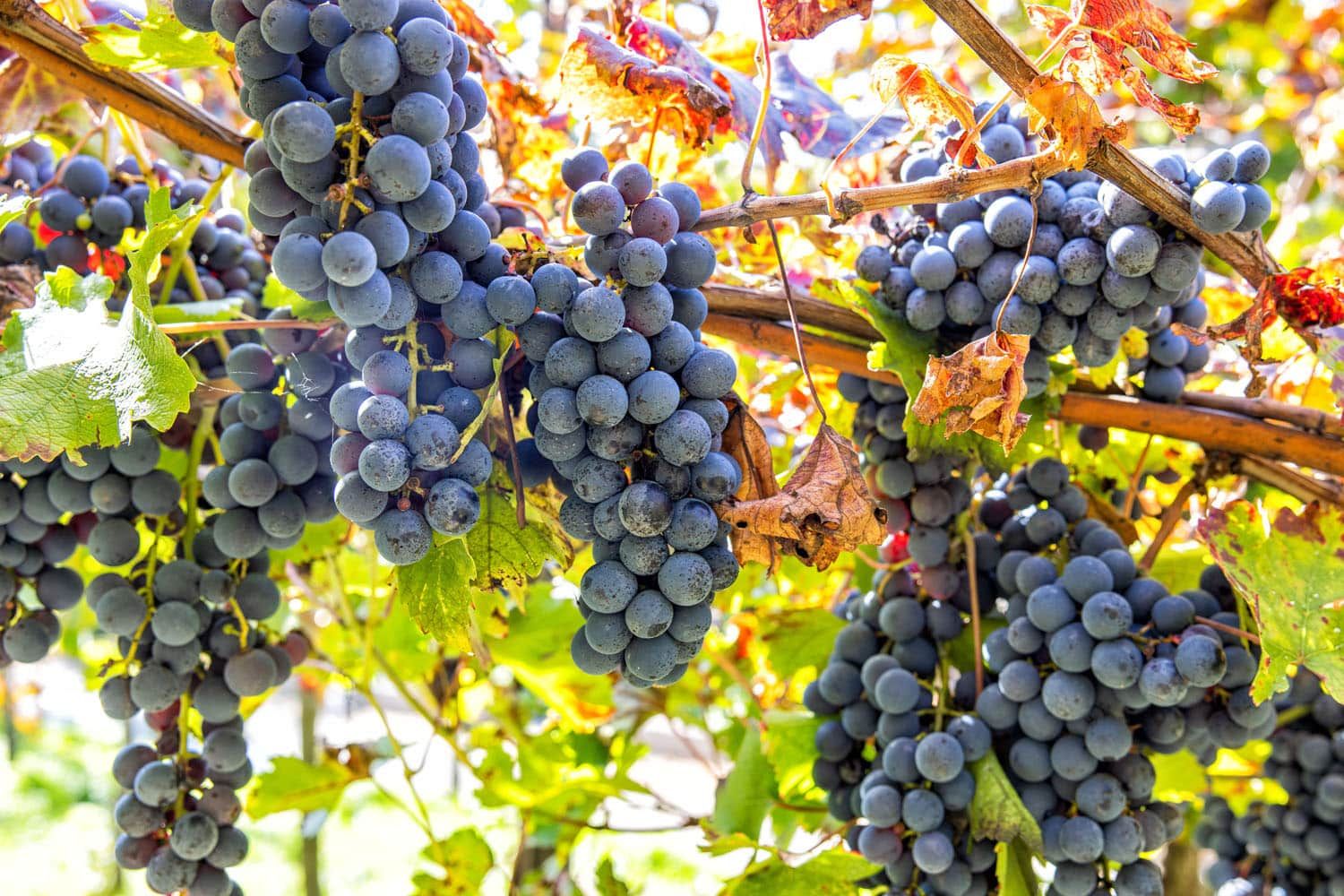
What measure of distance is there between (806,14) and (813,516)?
482 millimetres

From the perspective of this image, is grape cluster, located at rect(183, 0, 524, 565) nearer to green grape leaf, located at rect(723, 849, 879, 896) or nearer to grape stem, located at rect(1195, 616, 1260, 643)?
green grape leaf, located at rect(723, 849, 879, 896)

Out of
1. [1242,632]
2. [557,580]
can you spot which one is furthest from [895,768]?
[557,580]

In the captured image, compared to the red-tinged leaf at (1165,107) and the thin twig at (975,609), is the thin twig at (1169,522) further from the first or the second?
the red-tinged leaf at (1165,107)

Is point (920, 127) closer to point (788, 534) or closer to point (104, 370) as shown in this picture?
point (788, 534)

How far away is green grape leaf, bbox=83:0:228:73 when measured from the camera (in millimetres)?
1054

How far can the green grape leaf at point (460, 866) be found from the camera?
164 centimetres

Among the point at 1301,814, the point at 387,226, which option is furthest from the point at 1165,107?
the point at 1301,814

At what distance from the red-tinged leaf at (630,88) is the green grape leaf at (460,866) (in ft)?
3.73

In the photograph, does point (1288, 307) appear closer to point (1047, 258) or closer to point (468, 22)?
point (1047, 258)

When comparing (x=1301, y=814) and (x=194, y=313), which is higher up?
(x=194, y=313)

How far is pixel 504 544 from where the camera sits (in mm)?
967

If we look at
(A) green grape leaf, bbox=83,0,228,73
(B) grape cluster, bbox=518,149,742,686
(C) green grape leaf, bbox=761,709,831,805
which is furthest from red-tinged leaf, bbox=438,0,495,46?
(C) green grape leaf, bbox=761,709,831,805

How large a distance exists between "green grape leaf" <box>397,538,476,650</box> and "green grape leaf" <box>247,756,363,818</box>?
88cm

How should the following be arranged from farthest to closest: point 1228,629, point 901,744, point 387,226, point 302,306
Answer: point 901,744 → point 1228,629 → point 302,306 → point 387,226
